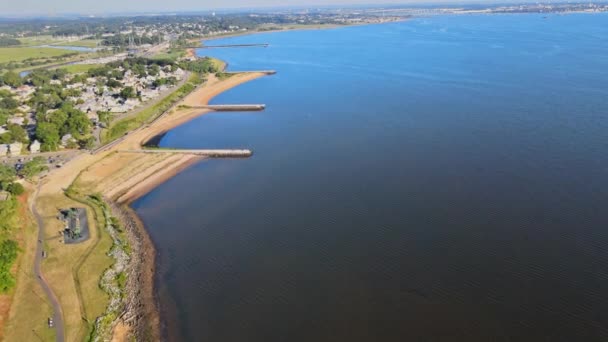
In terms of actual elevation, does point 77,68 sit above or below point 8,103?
above

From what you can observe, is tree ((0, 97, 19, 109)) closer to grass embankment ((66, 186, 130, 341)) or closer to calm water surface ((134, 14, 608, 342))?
calm water surface ((134, 14, 608, 342))

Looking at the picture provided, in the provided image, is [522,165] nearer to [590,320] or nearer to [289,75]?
[590,320]

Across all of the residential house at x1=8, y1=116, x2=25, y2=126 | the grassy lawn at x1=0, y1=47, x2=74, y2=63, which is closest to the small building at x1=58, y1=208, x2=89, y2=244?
the residential house at x1=8, y1=116, x2=25, y2=126

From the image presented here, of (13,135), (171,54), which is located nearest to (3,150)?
(13,135)

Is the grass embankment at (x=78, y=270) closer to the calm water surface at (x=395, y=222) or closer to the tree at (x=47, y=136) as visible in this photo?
the calm water surface at (x=395, y=222)

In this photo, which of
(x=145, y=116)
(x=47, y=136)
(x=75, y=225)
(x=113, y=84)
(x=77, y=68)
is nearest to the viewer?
(x=75, y=225)

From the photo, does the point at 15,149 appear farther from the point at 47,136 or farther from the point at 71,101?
the point at 71,101
